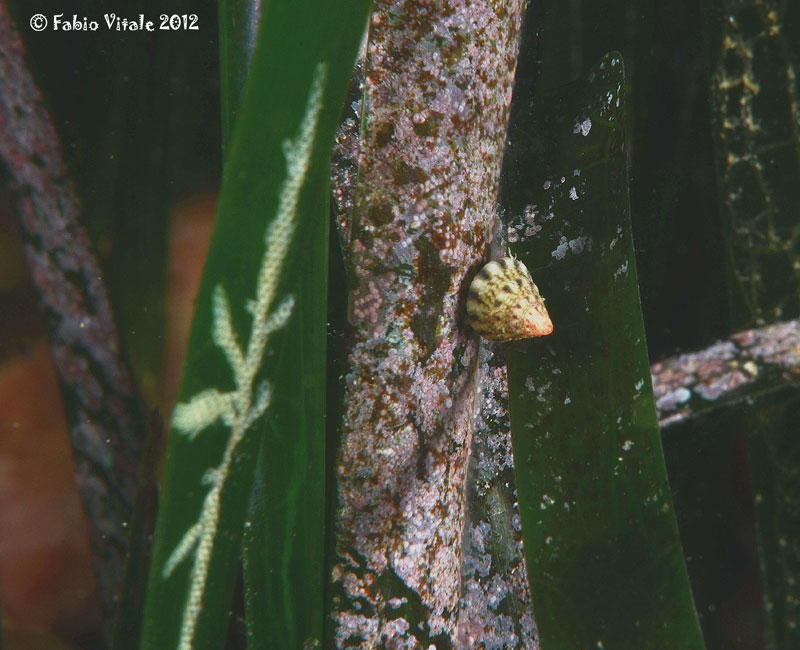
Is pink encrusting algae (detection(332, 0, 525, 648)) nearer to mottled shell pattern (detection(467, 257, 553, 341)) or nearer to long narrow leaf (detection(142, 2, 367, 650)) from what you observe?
mottled shell pattern (detection(467, 257, 553, 341))

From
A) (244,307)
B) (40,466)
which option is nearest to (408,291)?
(244,307)

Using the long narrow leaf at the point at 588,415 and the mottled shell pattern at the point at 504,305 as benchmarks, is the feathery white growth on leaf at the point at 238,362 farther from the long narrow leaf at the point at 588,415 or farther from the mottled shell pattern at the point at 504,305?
the long narrow leaf at the point at 588,415

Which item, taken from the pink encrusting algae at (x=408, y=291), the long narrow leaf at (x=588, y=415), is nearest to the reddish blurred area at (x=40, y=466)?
the pink encrusting algae at (x=408, y=291)

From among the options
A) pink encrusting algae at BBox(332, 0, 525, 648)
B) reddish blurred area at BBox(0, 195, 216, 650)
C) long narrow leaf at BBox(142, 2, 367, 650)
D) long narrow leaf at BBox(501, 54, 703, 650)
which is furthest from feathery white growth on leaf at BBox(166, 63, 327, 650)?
reddish blurred area at BBox(0, 195, 216, 650)

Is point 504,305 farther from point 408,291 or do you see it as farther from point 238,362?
point 238,362

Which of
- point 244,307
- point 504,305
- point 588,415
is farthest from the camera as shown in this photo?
point 588,415

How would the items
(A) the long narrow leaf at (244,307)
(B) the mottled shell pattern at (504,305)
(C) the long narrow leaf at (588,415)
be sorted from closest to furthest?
(A) the long narrow leaf at (244,307) < (B) the mottled shell pattern at (504,305) < (C) the long narrow leaf at (588,415)
